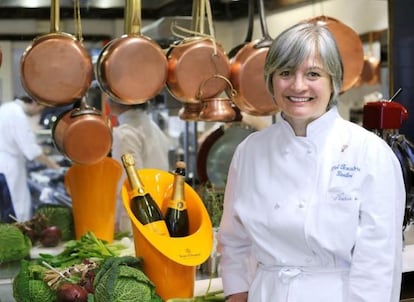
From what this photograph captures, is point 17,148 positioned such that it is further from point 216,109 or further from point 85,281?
point 85,281

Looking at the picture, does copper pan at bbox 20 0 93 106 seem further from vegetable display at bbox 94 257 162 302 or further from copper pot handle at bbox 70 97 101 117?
vegetable display at bbox 94 257 162 302

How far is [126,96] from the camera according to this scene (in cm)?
191

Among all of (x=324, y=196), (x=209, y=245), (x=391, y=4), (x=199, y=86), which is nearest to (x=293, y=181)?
(x=324, y=196)

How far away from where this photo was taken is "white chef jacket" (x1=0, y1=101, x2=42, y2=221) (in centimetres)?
334

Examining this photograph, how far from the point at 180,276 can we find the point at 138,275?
0.41ft

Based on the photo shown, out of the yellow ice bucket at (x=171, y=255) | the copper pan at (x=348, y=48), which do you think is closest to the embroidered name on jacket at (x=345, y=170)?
the yellow ice bucket at (x=171, y=255)

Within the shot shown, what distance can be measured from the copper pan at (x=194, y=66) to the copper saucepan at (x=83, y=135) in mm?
248

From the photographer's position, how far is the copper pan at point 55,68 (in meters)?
1.85

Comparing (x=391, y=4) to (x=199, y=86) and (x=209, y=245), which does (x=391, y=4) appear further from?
(x=209, y=245)

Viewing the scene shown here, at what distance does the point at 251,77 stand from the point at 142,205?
0.67 m

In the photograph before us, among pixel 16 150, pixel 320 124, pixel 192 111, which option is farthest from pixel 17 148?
pixel 320 124

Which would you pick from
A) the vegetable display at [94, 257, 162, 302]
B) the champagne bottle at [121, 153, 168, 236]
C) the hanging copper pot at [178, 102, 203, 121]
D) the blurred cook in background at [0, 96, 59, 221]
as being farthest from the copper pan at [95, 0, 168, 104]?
the blurred cook in background at [0, 96, 59, 221]

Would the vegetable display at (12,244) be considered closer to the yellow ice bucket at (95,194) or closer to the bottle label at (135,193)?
the yellow ice bucket at (95,194)

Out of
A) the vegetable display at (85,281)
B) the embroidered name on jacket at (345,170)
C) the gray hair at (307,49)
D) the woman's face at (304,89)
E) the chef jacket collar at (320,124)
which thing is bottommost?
the vegetable display at (85,281)
